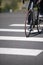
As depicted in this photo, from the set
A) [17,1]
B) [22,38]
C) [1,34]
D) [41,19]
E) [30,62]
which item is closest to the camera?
[30,62]

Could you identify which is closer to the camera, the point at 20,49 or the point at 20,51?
the point at 20,51

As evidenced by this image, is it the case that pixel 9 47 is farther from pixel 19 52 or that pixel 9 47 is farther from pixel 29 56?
pixel 29 56

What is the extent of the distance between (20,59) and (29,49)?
1.05m

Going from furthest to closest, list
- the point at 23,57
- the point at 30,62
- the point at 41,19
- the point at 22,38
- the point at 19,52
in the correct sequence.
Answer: the point at 41,19 → the point at 22,38 → the point at 19,52 → the point at 23,57 → the point at 30,62

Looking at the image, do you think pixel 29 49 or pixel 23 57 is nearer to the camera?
pixel 23 57

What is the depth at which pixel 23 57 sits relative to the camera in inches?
264

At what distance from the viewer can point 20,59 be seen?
21.4 feet

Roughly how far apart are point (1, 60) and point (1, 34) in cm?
371

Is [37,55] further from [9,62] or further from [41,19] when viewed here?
[41,19]

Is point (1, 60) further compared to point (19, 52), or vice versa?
point (19, 52)

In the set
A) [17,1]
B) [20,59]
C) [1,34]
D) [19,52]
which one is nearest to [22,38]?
[1,34]

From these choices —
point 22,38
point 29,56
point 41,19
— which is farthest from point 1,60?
point 41,19

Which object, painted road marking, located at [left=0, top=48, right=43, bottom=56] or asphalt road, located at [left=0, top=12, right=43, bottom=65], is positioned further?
painted road marking, located at [left=0, top=48, right=43, bottom=56]

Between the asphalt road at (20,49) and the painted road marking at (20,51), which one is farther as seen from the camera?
the painted road marking at (20,51)
